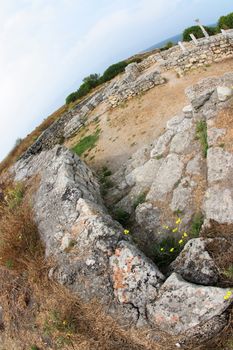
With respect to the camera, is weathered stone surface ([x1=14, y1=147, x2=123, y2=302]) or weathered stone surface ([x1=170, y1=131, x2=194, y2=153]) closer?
weathered stone surface ([x1=14, y1=147, x2=123, y2=302])

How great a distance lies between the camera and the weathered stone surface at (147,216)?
936cm

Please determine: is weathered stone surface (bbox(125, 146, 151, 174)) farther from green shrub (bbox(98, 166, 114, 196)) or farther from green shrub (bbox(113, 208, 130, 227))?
green shrub (bbox(113, 208, 130, 227))

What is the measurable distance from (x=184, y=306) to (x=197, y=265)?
0.92 meters

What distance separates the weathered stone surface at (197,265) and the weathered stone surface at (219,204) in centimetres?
72

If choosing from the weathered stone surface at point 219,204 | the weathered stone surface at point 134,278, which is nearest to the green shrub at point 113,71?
the weathered stone surface at point 219,204

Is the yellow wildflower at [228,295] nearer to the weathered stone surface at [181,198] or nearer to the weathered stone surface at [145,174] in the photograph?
the weathered stone surface at [181,198]

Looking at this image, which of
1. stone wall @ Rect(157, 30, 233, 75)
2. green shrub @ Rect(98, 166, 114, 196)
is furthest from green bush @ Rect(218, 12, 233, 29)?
green shrub @ Rect(98, 166, 114, 196)

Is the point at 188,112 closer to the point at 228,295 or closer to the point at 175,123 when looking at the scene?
the point at 175,123

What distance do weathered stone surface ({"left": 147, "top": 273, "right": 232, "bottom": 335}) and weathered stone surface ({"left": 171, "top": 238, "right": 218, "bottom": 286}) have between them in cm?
37

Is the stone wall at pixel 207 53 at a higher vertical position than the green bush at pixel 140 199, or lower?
lower

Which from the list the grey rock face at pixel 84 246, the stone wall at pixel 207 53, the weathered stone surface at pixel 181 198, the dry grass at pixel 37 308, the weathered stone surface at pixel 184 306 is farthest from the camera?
the stone wall at pixel 207 53

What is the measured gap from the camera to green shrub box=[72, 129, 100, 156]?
20.1 metres

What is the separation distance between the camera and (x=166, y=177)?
1005cm

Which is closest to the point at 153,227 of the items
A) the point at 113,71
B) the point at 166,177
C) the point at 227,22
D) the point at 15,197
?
the point at 166,177
